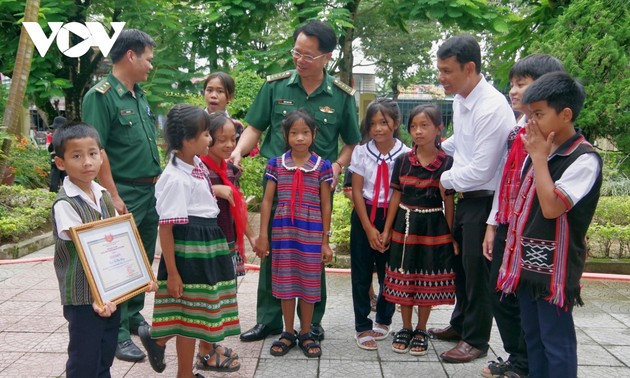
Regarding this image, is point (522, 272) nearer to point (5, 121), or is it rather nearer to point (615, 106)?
point (615, 106)

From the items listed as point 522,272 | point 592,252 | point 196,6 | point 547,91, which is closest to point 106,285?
point 522,272

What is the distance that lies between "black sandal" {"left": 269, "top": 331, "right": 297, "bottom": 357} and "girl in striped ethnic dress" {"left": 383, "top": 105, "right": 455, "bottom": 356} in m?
0.69

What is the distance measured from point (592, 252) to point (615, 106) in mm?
1932

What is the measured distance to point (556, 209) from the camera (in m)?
2.37

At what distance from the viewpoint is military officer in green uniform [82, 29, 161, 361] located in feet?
11.2

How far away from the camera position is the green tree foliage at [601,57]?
21.9 ft

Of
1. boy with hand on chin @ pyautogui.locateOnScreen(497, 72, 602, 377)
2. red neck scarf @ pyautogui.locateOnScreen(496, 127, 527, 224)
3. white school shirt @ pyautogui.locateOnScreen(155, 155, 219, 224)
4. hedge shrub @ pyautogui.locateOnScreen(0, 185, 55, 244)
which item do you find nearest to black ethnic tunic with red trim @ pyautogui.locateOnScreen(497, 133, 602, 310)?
boy with hand on chin @ pyautogui.locateOnScreen(497, 72, 602, 377)

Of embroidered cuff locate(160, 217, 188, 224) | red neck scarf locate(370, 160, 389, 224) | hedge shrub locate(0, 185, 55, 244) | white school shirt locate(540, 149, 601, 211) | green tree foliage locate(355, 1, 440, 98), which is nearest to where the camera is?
white school shirt locate(540, 149, 601, 211)

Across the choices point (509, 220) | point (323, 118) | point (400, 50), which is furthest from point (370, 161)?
point (400, 50)

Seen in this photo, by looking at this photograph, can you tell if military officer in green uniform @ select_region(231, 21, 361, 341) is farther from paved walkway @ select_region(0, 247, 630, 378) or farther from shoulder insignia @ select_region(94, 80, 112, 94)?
shoulder insignia @ select_region(94, 80, 112, 94)

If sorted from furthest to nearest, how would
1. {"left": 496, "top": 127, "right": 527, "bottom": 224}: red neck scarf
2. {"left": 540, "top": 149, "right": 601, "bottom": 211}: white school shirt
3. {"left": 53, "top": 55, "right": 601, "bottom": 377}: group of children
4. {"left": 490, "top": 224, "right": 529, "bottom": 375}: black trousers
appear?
{"left": 490, "top": 224, "right": 529, "bottom": 375}: black trousers
{"left": 496, "top": 127, "right": 527, "bottom": 224}: red neck scarf
{"left": 53, "top": 55, "right": 601, "bottom": 377}: group of children
{"left": 540, "top": 149, "right": 601, "bottom": 211}: white school shirt

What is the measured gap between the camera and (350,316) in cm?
436

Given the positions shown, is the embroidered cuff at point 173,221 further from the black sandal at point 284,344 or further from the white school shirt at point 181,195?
the black sandal at point 284,344

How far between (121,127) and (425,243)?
2.03m
